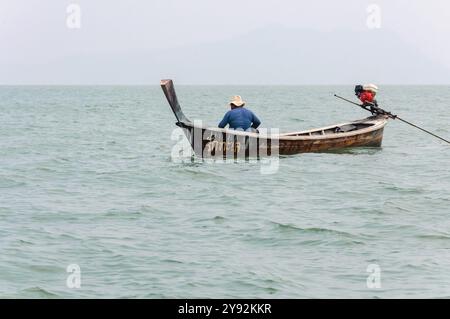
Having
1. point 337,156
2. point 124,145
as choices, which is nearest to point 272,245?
point 337,156

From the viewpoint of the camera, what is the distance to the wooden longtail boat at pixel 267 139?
17891 mm

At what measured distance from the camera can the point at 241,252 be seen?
1062 cm

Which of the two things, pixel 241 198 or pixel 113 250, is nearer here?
pixel 113 250

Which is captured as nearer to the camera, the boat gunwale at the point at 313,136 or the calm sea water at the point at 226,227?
the calm sea water at the point at 226,227

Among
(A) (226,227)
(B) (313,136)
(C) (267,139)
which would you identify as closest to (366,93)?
(B) (313,136)

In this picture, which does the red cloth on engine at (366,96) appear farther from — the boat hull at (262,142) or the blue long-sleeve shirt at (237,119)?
the blue long-sleeve shirt at (237,119)

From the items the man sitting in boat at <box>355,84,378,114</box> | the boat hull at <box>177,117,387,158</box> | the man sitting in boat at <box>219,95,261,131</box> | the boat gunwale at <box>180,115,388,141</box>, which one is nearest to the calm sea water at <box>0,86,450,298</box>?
the boat hull at <box>177,117,387,158</box>

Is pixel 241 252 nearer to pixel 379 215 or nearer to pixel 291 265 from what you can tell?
pixel 291 265

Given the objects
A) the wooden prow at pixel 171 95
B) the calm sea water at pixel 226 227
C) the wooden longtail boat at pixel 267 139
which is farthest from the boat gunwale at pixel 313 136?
the calm sea water at pixel 226 227

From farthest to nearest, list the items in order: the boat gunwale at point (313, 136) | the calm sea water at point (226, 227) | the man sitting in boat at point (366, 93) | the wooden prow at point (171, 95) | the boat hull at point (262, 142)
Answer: the man sitting in boat at point (366, 93)
the boat hull at point (262, 142)
the boat gunwale at point (313, 136)
the wooden prow at point (171, 95)
the calm sea water at point (226, 227)

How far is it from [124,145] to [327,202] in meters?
14.3

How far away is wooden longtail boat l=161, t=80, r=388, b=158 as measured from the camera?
17891mm

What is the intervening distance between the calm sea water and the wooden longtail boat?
359mm

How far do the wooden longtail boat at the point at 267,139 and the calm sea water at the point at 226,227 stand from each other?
36 centimetres
